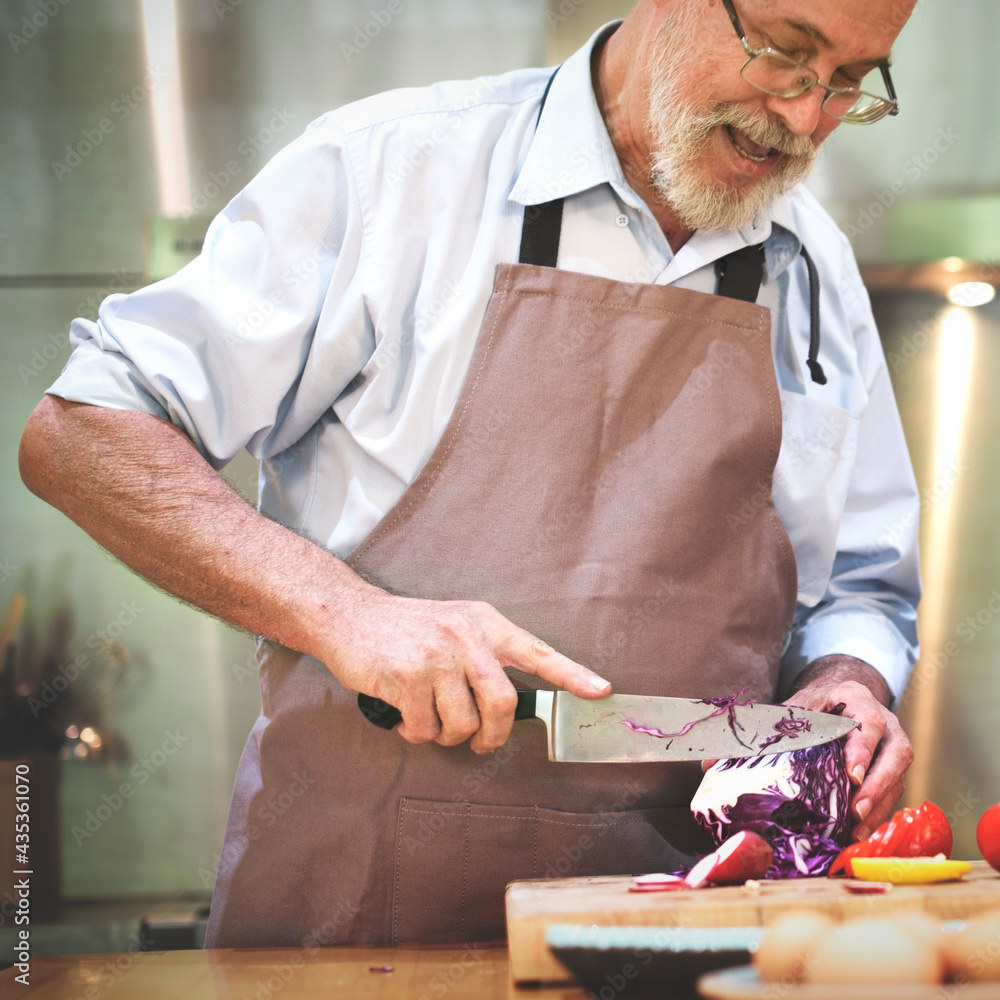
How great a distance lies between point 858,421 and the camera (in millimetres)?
1662

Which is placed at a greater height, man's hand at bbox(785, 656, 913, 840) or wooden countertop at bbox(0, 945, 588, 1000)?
man's hand at bbox(785, 656, 913, 840)

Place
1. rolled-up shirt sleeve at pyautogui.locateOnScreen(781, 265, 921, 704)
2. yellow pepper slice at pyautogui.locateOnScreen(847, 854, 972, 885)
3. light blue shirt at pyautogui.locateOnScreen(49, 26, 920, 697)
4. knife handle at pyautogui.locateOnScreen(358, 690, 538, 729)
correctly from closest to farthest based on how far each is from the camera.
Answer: yellow pepper slice at pyautogui.locateOnScreen(847, 854, 972, 885) < knife handle at pyautogui.locateOnScreen(358, 690, 538, 729) < light blue shirt at pyautogui.locateOnScreen(49, 26, 920, 697) < rolled-up shirt sleeve at pyautogui.locateOnScreen(781, 265, 921, 704)

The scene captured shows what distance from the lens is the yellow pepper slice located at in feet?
3.59

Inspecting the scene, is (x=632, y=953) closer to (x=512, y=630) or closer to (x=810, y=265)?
(x=512, y=630)

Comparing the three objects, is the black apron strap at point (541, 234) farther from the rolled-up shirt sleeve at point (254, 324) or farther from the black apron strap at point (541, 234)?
the rolled-up shirt sleeve at point (254, 324)

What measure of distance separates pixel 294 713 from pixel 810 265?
106cm

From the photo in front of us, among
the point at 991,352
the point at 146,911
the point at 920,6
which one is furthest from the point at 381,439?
the point at 920,6

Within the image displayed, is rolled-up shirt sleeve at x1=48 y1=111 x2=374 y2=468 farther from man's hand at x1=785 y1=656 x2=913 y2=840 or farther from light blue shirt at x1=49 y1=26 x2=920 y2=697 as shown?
man's hand at x1=785 y1=656 x2=913 y2=840
